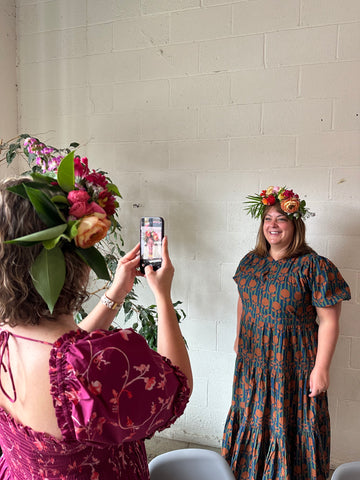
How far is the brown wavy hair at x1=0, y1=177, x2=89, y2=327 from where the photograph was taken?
2.54 feet

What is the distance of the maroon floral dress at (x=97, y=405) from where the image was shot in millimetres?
741

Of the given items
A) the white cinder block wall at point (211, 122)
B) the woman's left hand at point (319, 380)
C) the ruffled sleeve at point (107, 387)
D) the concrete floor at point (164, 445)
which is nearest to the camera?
the ruffled sleeve at point (107, 387)

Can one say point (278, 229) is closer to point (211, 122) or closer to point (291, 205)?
point (291, 205)

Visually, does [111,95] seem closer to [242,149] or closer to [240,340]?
[242,149]

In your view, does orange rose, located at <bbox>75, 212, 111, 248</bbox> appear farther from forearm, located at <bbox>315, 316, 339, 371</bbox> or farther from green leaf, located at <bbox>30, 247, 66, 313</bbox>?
forearm, located at <bbox>315, 316, 339, 371</bbox>

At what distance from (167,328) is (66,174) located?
1.33 feet

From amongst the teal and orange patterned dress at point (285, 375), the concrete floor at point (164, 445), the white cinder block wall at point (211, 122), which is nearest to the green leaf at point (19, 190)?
the teal and orange patterned dress at point (285, 375)

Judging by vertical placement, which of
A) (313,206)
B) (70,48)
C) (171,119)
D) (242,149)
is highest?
(70,48)

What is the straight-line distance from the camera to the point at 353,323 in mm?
2100

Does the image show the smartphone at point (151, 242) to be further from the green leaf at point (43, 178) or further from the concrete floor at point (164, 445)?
the concrete floor at point (164, 445)

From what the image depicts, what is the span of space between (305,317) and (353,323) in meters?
0.42

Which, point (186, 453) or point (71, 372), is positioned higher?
point (71, 372)

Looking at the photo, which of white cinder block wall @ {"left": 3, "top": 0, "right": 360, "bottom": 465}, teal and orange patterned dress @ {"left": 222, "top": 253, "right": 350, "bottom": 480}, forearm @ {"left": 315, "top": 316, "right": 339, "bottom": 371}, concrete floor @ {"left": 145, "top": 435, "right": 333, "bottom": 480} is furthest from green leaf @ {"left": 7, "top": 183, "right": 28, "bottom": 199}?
concrete floor @ {"left": 145, "top": 435, "right": 333, "bottom": 480}

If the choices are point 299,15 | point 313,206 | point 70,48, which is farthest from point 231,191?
point 70,48
